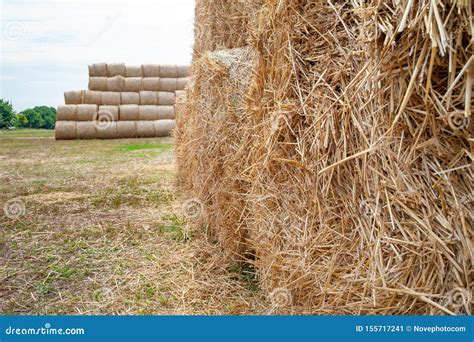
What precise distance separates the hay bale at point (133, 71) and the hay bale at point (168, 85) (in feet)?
2.32

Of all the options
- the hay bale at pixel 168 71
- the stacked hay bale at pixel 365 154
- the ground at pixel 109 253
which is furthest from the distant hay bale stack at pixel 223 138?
the hay bale at pixel 168 71

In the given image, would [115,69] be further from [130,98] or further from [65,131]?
[65,131]

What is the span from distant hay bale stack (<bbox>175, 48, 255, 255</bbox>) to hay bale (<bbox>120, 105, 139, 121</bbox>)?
29.5ft

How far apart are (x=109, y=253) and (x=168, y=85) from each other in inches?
409

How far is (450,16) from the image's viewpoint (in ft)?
4.41

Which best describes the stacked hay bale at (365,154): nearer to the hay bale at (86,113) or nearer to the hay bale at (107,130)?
the hay bale at (107,130)

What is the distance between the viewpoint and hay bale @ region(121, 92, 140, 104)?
1268 cm

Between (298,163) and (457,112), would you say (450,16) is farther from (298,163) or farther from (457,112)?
(298,163)

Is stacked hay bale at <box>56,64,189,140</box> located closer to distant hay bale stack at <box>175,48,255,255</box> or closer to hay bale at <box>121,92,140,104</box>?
hay bale at <box>121,92,140,104</box>

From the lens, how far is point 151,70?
1334 cm

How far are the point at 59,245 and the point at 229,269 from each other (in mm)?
1381

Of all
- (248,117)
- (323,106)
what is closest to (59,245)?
(248,117)

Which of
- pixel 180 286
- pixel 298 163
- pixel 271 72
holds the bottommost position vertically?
pixel 180 286

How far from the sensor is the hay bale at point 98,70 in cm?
1291
